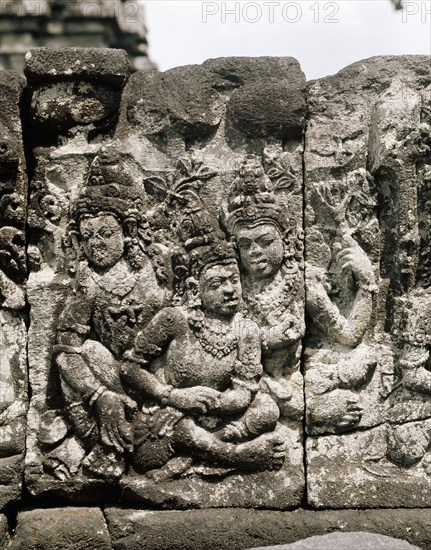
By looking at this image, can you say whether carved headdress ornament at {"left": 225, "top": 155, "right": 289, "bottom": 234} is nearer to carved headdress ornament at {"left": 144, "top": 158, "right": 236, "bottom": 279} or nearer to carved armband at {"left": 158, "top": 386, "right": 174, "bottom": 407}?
carved headdress ornament at {"left": 144, "top": 158, "right": 236, "bottom": 279}

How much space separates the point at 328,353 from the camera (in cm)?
606

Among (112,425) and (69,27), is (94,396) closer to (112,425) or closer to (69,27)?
(112,425)

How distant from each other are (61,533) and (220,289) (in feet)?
5.46

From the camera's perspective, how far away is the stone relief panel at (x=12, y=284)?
19.5 feet

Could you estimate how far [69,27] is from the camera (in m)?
22.6

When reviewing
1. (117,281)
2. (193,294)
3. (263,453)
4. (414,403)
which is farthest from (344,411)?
(117,281)

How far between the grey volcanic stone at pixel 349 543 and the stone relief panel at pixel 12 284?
161 cm

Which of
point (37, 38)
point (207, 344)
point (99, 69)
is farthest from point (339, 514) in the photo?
point (37, 38)

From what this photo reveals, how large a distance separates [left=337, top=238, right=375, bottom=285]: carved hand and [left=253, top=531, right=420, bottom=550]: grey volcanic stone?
1.49 meters

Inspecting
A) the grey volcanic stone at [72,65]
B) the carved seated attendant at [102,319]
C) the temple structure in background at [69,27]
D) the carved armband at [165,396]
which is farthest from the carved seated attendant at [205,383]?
the temple structure in background at [69,27]

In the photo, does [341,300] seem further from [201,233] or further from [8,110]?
[8,110]

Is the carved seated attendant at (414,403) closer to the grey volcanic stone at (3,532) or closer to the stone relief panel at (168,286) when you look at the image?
the stone relief panel at (168,286)

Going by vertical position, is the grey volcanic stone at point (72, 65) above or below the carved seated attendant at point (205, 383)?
above

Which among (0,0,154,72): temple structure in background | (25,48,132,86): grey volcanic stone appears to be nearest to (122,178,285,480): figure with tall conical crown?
(25,48,132,86): grey volcanic stone
